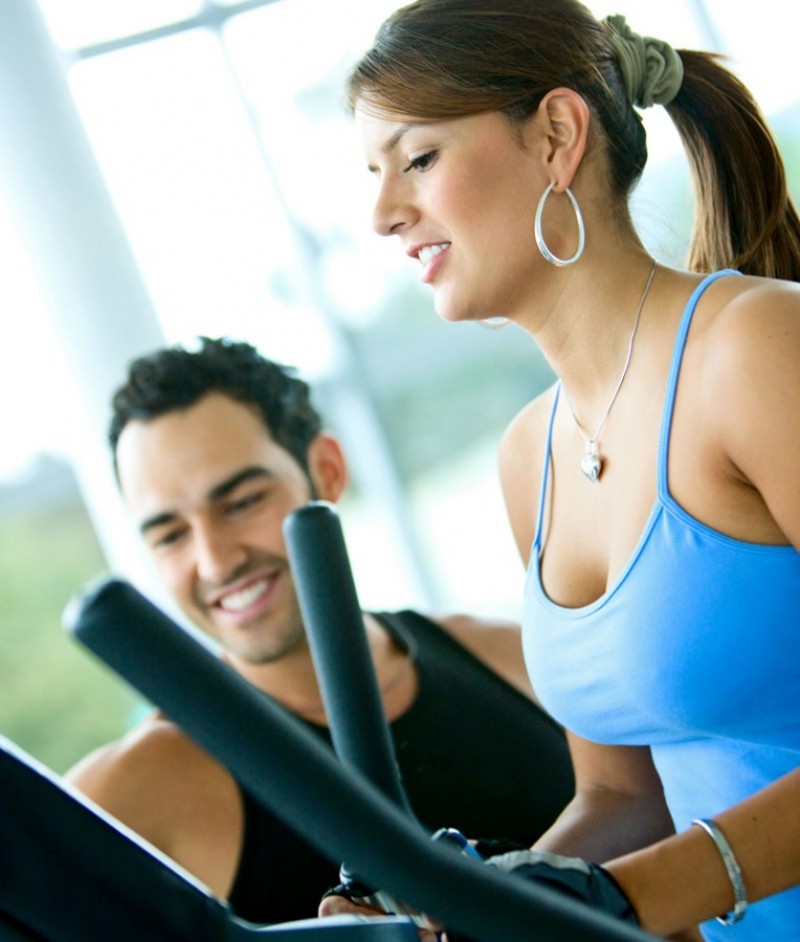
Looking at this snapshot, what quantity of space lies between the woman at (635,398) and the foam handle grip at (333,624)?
29cm

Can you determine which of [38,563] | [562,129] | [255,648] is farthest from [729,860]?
[38,563]

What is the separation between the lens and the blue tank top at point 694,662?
0.95m

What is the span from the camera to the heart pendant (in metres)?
1.13

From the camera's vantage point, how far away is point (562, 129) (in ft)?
3.67

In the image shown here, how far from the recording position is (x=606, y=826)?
3.73ft

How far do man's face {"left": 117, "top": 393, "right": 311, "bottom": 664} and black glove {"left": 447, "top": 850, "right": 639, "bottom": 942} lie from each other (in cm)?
85

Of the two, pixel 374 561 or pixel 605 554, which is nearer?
pixel 605 554

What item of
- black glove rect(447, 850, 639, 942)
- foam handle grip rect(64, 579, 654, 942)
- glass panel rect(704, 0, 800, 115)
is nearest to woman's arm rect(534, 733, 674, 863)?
black glove rect(447, 850, 639, 942)

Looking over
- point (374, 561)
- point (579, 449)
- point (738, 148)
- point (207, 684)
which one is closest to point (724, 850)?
point (579, 449)

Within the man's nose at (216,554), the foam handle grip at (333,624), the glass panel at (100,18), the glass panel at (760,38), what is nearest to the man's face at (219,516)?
the man's nose at (216,554)

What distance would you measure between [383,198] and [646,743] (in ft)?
1.78

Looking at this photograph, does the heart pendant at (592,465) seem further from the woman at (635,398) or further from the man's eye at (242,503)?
the man's eye at (242,503)

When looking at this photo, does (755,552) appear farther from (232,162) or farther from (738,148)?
(232,162)

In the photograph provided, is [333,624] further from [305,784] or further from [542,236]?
[542,236]
